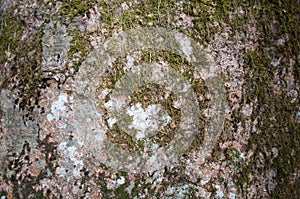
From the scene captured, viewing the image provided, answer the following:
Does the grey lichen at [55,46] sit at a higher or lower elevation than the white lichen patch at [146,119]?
higher

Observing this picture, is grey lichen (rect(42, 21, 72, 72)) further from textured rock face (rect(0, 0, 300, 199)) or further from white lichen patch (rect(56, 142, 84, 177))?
white lichen patch (rect(56, 142, 84, 177))

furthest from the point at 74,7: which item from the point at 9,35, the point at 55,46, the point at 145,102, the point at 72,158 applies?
the point at 72,158

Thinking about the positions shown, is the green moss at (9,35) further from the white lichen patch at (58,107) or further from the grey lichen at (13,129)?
the white lichen patch at (58,107)

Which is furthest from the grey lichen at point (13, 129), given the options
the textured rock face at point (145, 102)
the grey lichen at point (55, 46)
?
the grey lichen at point (55, 46)

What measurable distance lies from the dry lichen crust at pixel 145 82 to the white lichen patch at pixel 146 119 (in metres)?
0.03

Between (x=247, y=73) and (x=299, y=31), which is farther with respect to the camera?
(x=299, y=31)

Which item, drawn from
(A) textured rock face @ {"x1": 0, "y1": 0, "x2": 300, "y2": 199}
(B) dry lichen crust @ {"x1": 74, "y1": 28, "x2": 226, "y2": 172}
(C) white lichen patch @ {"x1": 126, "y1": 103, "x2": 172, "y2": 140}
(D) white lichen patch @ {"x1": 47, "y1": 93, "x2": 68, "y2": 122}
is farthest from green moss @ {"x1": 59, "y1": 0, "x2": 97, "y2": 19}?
(C) white lichen patch @ {"x1": 126, "y1": 103, "x2": 172, "y2": 140}

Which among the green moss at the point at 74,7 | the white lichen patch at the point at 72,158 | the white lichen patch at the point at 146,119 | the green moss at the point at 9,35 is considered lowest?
the white lichen patch at the point at 72,158

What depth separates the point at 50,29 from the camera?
217cm

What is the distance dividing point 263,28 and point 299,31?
22 cm

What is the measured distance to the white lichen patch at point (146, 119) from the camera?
2.08 meters

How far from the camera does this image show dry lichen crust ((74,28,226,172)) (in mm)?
2080

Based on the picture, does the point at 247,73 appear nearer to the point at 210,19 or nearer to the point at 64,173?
the point at 210,19

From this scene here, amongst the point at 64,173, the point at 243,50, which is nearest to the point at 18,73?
the point at 64,173
